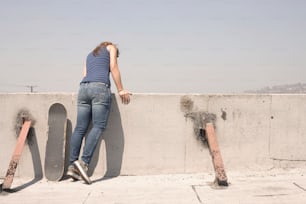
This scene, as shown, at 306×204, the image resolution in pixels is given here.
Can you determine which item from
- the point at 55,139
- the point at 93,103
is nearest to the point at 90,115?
the point at 93,103

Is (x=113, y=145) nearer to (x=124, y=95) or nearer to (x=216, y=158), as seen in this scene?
(x=124, y=95)

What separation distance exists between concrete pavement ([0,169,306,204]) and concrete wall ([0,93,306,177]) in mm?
164

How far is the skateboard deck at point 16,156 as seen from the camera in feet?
11.9

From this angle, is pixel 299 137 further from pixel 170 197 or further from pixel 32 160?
pixel 32 160

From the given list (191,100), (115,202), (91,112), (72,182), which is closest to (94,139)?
(91,112)

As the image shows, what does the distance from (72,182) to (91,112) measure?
2.85 feet

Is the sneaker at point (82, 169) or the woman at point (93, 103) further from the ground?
the woman at point (93, 103)

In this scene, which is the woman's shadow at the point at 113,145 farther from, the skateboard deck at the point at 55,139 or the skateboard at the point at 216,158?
the skateboard at the point at 216,158

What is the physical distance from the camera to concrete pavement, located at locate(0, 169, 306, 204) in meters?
3.32

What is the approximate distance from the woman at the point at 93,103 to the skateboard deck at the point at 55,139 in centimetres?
24

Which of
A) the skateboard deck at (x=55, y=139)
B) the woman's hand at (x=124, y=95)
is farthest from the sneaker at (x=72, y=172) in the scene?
the woman's hand at (x=124, y=95)

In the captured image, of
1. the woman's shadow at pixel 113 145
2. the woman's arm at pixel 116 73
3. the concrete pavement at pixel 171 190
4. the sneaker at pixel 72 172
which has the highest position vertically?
the woman's arm at pixel 116 73

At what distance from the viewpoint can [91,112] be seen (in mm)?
4066

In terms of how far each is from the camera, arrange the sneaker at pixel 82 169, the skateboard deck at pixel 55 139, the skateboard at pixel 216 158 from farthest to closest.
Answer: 1. the skateboard deck at pixel 55 139
2. the sneaker at pixel 82 169
3. the skateboard at pixel 216 158
